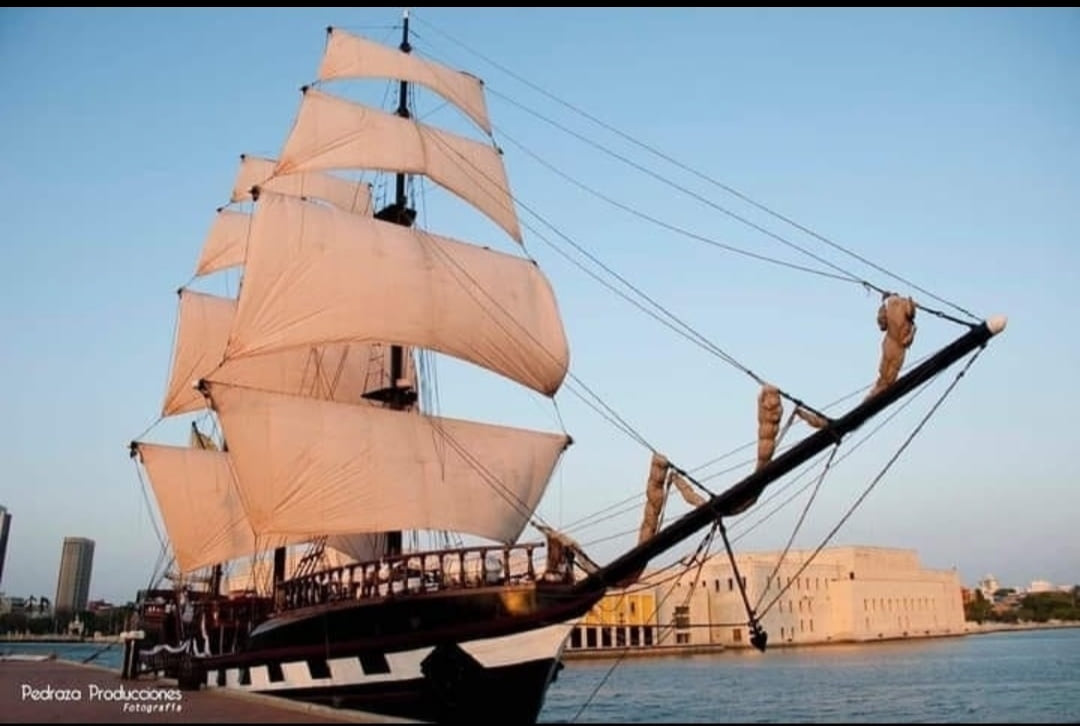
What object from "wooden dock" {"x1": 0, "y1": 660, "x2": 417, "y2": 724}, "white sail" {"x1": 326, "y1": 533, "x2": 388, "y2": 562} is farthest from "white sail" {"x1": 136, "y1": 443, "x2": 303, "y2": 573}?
"wooden dock" {"x1": 0, "y1": 660, "x2": 417, "y2": 724}

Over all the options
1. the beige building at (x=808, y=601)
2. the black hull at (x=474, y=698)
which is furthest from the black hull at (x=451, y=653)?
the beige building at (x=808, y=601)

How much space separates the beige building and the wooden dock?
6786cm

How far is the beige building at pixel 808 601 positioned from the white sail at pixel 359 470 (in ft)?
201

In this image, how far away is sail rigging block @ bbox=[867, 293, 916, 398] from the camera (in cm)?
1652

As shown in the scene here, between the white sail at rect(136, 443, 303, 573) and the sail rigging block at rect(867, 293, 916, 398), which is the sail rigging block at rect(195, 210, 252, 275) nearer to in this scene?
the white sail at rect(136, 443, 303, 573)

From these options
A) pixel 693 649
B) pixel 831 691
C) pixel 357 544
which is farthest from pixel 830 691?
pixel 693 649

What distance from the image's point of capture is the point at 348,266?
88.1ft

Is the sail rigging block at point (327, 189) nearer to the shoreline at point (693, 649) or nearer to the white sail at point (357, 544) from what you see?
the white sail at point (357, 544)

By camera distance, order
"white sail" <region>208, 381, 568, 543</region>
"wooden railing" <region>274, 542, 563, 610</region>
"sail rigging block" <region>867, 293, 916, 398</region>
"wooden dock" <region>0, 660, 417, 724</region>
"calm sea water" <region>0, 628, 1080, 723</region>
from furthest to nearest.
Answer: "calm sea water" <region>0, 628, 1080, 723</region> → "white sail" <region>208, 381, 568, 543</region> → "wooden railing" <region>274, 542, 563, 610</region> → "sail rigging block" <region>867, 293, 916, 398</region> → "wooden dock" <region>0, 660, 417, 724</region>

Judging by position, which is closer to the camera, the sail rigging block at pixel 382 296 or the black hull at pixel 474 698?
the black hull at pixel 474 698

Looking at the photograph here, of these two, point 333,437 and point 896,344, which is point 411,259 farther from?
point 896,344

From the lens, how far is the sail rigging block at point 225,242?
4303cm

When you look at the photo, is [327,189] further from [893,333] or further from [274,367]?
[893,333]

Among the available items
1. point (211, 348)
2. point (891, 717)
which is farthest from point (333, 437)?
point (891, 717)
